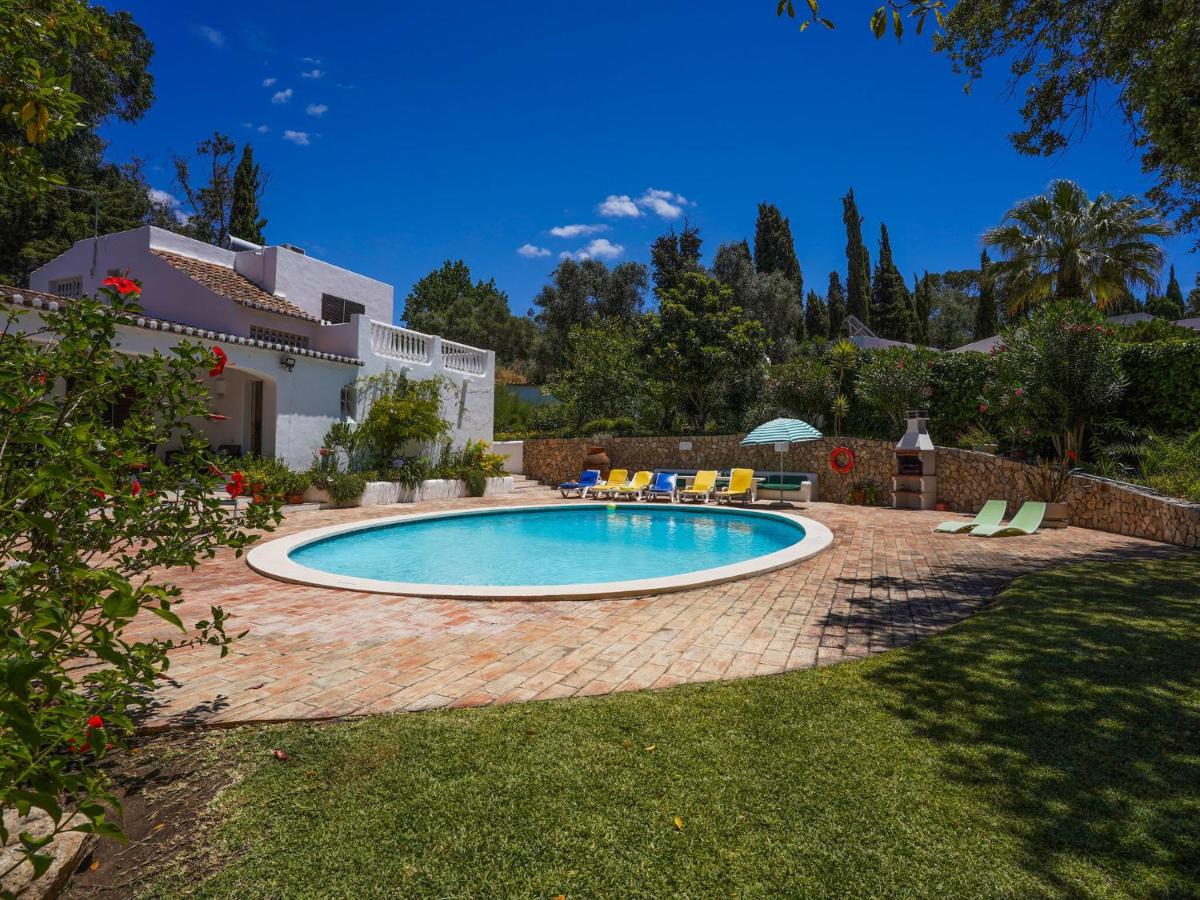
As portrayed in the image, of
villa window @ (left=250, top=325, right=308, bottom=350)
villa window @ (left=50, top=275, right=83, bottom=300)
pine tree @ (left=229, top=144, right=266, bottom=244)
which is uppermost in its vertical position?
pine tree @ (left=229, top=144, right=266, bottom=244)

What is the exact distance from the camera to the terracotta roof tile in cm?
1761

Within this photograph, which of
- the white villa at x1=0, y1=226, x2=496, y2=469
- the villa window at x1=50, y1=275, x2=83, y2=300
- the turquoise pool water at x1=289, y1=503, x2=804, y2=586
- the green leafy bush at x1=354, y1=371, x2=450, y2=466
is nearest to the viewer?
the turquoise pool water at x1=289, y1=503, x2=804, y2=586

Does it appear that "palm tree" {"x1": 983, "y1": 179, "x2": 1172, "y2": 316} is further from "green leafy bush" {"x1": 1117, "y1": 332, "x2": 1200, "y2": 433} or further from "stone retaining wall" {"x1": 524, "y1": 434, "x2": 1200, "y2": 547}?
"stone retaining wall" {"x1": 524, "y1": 434, "x2": 1200, "y2": 547}

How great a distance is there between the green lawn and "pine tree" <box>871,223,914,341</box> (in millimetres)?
48453

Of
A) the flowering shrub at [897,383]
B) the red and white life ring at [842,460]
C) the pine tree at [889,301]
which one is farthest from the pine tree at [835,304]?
the red and white life ring at [842,460]

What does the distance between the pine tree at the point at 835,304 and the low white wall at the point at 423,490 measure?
3771 cm

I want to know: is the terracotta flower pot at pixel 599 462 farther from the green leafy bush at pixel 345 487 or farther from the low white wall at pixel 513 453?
the green leafy bush at pixel 345 487

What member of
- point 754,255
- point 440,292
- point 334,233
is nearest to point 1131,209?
point 754,255

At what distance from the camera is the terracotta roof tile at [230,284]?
17.6 m

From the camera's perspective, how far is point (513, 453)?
81.9ft

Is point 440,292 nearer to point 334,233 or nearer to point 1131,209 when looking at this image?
point 334,233

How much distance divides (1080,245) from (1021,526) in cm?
1662

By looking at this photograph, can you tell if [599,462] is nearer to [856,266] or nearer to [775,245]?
[775,245]

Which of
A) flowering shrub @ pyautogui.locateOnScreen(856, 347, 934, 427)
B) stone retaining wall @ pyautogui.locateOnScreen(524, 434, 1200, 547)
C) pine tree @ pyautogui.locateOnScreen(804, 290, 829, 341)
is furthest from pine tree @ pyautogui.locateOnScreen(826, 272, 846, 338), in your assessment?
stone retaining wall @ pyautogui.locateOnScreen(524, 434, 1200, 547)
